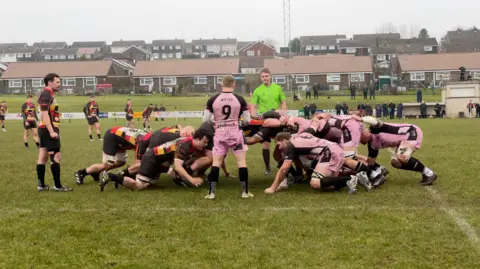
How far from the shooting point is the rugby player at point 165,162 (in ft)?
30.3

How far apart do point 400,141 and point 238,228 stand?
182 inches

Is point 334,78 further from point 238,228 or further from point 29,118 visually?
point 238,228

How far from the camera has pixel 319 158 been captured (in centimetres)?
947

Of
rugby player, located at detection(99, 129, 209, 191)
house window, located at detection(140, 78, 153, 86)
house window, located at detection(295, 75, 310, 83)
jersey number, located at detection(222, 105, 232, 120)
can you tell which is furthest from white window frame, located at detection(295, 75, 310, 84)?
jersey number, located at detection(222, 105, 232, 120)

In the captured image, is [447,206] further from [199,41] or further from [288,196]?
[199,41]

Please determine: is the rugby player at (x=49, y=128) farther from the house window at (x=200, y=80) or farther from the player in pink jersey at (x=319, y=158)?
the house window at (x=200, y=80)

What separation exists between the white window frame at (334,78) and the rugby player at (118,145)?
6544 centimetres

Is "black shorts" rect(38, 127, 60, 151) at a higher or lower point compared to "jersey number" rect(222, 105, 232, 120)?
lower

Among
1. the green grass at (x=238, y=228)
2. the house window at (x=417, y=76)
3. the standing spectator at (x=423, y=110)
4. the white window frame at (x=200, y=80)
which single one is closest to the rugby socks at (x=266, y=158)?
the green grass at (x=238, y=228)

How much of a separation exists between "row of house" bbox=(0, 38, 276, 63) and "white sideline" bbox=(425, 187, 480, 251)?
111 metres

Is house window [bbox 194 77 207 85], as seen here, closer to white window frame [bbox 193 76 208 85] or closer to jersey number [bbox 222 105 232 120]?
white window frame [bbox 193 76 208 85]

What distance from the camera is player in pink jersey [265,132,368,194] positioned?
8.95 meters

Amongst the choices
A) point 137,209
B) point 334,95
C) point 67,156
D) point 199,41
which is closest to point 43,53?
point 199,41

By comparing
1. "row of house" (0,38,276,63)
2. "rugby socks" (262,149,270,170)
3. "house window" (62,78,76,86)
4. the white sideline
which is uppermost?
"row of house" (0,38,276,63)
